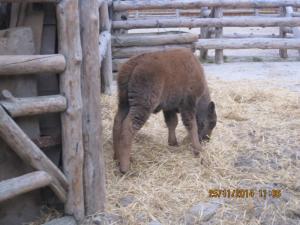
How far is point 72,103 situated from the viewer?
3.63m

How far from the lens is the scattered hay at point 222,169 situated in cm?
419

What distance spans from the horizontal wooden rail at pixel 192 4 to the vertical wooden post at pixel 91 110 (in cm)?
728

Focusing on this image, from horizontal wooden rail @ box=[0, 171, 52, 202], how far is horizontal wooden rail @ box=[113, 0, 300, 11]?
7.92m

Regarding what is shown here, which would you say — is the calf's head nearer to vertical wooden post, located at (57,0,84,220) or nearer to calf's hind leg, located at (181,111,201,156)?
calf's hind leg, located at (181,111,201,156)

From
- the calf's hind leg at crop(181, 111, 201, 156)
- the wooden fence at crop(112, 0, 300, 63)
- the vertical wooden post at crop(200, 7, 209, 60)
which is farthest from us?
the vertical wooden post at crop(200, 7, 209, 60)

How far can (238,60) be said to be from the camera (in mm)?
13086

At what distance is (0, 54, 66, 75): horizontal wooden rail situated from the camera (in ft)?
10.8

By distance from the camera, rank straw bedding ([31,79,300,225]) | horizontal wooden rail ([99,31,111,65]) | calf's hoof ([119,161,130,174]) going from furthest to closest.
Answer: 1. horizontal wooden rail ([99,31,111,65])
2. calf's hoof ([119,161,130,174])
3. straw bedding ([31,79,300,225])

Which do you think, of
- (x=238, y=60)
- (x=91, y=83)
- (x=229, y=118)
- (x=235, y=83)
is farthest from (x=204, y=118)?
(x=238, y=60)

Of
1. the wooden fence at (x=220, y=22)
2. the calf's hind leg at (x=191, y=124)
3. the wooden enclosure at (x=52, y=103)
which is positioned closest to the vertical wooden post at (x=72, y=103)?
the wooden enclosure at (x=52, y=103)

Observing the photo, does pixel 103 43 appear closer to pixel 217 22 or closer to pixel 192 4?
pixel 192 4

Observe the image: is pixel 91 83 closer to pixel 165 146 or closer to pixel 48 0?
pixel 48 0

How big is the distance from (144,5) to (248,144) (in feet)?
21.8

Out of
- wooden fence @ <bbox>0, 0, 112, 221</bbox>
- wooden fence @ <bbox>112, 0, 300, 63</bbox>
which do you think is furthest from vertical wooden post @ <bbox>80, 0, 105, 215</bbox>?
wooden fence @ <bbox>112, 0, 300, 63</bbox>
